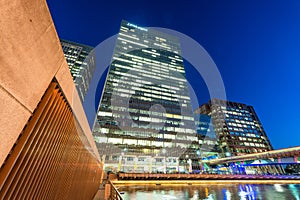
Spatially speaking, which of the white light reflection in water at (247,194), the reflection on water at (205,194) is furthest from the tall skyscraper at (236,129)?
the reflection on water at (205,194)

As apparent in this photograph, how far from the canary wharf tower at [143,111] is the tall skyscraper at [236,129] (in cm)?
2688

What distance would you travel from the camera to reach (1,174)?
1.49 meters

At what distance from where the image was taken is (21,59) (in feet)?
4.44

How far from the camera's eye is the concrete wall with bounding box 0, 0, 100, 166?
117 cm

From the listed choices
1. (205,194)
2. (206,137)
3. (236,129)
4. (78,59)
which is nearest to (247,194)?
(205,194)

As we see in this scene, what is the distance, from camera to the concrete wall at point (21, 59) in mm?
1171

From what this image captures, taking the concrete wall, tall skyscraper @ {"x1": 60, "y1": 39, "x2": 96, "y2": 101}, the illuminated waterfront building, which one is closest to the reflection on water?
the concrete wall

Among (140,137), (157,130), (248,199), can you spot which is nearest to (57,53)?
(248,199)

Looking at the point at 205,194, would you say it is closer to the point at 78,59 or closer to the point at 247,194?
the point at 247,194

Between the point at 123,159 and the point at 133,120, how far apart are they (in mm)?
15644

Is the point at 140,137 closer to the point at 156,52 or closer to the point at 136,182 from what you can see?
the point at 136,182

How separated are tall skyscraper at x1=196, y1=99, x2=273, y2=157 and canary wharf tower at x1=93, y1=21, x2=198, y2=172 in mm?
26884

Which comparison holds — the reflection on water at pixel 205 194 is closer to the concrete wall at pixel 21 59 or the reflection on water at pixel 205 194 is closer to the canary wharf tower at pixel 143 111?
the concrete wall at pixel 21 59

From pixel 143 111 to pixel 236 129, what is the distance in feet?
199
